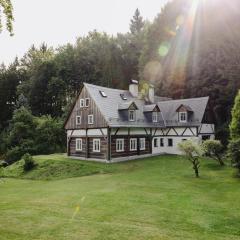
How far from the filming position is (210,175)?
85.6ft

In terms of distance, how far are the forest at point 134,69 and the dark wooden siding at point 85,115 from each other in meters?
10.5

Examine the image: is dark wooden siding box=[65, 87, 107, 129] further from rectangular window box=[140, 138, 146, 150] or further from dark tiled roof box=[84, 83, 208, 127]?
rectangular window box=[140, 138, 146, 150]

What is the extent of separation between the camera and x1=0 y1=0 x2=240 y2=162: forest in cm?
4494

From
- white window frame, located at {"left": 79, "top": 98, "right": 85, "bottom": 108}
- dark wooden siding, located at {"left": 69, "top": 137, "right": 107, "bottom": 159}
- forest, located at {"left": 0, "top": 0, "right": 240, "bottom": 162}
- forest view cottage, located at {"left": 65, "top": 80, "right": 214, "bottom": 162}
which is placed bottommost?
dark wooden siding, located at {"left": 69, "top": 137, "right": 107, "bottom": 159}

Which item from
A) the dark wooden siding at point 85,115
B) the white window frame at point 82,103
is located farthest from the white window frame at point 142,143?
the white window frame at point 82,103

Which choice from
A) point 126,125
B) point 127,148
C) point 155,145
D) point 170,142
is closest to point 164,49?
point 170,142

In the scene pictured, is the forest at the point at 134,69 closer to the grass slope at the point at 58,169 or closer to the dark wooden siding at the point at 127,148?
the dark wooden siding at the point at 127,148

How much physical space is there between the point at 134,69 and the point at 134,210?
5833 cm

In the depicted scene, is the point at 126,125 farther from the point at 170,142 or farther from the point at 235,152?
the point at 235,152

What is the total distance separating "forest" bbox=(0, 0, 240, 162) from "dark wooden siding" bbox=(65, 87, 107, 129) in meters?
10.5

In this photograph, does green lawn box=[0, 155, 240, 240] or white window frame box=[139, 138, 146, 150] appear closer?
green lawn box=[0, 155, 240, 240]

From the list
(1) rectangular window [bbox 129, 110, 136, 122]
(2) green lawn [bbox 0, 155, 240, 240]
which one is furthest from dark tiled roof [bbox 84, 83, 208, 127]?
(2) green lawn [bbox 0, 155, 240, 240]

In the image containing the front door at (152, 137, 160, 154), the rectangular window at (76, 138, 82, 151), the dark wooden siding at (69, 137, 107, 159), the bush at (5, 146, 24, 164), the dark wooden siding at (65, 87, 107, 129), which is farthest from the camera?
the bush at (5, 146, 24, 164)

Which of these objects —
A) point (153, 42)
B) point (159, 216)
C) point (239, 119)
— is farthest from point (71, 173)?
point (153, 42)
